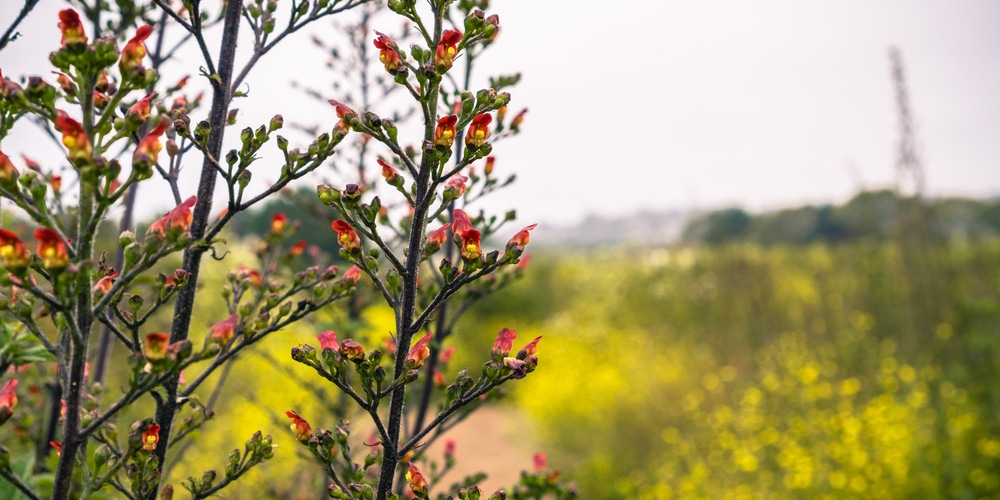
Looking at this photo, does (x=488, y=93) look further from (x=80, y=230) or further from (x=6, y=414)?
(x=6, y=414)

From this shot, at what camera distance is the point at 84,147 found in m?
0.78

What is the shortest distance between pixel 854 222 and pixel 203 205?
382 inches

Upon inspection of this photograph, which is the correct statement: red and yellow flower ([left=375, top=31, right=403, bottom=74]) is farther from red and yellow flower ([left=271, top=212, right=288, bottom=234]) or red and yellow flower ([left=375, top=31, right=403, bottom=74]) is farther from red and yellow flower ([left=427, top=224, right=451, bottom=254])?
red and yellow flower ([left=271, top=212, right=288, bottom=234])

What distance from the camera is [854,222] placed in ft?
29.4

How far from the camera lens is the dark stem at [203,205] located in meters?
1.12

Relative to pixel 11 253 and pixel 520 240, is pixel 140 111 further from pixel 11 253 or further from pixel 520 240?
pixel 520 240

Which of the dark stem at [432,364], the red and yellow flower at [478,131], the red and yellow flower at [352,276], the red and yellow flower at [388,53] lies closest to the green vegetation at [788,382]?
the dark stem at [432,364]

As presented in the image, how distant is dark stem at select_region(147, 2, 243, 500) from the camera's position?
112 cm

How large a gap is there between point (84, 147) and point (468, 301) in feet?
4.80

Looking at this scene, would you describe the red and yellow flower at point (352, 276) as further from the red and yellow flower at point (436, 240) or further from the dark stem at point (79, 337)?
the dark stem at point (79, 337)

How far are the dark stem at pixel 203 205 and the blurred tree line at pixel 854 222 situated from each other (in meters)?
4.73

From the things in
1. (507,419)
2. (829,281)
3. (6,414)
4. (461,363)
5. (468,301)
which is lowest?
(6,414)

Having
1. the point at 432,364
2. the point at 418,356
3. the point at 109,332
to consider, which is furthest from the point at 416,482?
the point at 109,332

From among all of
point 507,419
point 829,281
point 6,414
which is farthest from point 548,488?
point 829,281
